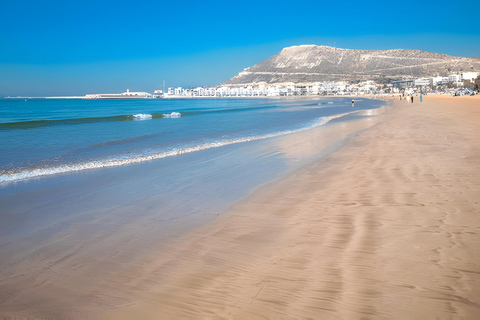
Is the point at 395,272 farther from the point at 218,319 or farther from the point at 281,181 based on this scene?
the point at 281,181

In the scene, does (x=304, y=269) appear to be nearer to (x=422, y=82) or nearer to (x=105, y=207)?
(x=105, y=207)

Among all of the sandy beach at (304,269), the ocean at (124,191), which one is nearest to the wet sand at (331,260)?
the sandy beach at (304,269)

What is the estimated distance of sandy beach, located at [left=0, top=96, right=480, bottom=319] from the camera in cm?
202

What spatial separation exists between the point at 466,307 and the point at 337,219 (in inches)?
66.0

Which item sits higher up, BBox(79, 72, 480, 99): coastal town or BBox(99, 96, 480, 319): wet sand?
BBox(79, 72, 480, 99): coastal town

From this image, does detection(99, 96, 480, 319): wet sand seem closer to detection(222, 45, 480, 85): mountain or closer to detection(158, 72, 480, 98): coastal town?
detection(158, 72, 480, 98): coastal town

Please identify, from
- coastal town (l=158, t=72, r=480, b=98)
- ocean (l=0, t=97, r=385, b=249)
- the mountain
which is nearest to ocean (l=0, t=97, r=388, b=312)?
ocean (l=0, t=97, r=385, b=249)

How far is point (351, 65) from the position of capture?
525 ft

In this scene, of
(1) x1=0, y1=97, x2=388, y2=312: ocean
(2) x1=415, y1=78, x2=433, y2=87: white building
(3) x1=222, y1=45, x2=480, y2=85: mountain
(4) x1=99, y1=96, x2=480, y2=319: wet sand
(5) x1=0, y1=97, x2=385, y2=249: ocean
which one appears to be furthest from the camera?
(3) x1=222, y1=45, x2=480, y2=85: mountain

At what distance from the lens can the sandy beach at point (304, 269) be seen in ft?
6.63

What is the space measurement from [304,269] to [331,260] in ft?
0.89

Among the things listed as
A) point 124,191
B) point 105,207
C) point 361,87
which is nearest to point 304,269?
point 105,207

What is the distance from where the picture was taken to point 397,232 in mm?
3033

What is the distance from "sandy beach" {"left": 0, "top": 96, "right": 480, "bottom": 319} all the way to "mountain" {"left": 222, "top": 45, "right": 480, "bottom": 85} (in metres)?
145
